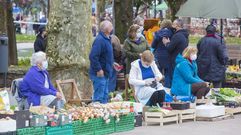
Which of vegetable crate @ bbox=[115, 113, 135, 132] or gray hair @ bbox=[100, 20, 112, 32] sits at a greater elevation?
gray hair @ bbox=[100, 20, 112, 32]

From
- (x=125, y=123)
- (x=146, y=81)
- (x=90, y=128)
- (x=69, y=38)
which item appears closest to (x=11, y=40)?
(x=69, y=38)

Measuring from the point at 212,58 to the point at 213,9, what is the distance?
1.40 m

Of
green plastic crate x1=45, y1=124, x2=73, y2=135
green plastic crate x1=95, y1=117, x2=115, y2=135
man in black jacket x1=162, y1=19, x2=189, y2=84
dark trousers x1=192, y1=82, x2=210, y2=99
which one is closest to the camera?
green plastic crate x1=45, y1=124, x2=73, y2=135

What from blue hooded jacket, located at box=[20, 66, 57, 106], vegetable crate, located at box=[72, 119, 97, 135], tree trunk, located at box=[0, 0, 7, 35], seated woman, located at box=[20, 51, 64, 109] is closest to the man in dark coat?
seated woman, located at box=[20, 51, 64, 109]

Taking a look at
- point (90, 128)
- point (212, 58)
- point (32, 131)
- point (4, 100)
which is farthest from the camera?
point (212, 58)

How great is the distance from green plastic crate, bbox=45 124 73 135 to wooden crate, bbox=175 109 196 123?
2.75 meters

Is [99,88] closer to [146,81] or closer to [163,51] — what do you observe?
[146,81]

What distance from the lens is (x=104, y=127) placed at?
11672 millimetres

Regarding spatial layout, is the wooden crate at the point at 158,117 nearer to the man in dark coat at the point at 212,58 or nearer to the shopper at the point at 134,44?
the shopper at the point at 134,44

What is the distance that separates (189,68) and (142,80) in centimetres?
119

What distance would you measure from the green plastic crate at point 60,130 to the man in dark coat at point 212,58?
5890 millimetres

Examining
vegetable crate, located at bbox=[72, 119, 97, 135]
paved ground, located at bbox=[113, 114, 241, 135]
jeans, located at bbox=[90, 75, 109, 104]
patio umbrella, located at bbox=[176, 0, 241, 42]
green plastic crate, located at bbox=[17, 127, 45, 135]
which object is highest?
patio umbrella, located at bbox=[176, 0, 241, 42]

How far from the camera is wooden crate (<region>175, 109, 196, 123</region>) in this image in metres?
13.1

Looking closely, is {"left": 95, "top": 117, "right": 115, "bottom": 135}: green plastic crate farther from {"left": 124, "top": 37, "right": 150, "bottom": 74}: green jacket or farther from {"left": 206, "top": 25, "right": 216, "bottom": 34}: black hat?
{"left": 206, "top": 25, "right": 216, "bottom": 34}: black hat
